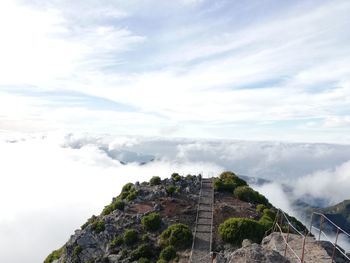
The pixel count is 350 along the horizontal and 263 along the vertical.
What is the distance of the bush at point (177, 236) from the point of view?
44.5 metres

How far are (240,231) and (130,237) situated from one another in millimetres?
13141

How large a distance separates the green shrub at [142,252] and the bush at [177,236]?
181 cm

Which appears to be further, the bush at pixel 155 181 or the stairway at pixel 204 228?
the bush at pixel 155 181

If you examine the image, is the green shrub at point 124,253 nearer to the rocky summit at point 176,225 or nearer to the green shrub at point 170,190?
the rocky summit at point 176,225

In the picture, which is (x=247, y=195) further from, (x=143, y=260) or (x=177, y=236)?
(x=143, y=260)

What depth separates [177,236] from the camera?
45125 mm

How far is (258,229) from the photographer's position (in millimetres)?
44594

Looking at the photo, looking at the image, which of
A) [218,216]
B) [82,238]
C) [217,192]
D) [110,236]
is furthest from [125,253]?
[217,192]

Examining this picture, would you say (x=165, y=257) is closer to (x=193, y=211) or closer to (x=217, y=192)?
(x=193, y=211)

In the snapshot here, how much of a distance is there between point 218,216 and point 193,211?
3.62 meters

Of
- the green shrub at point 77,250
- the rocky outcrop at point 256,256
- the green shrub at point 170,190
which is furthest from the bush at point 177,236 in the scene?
the rocky outcrop at point 256,256

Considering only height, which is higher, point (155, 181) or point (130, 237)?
point (155, 181)

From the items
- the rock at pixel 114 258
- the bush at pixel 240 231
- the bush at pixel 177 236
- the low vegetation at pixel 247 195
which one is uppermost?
the low vegetation at pixel 247 195

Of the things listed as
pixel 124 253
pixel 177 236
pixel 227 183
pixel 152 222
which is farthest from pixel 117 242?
pixel 227 183
